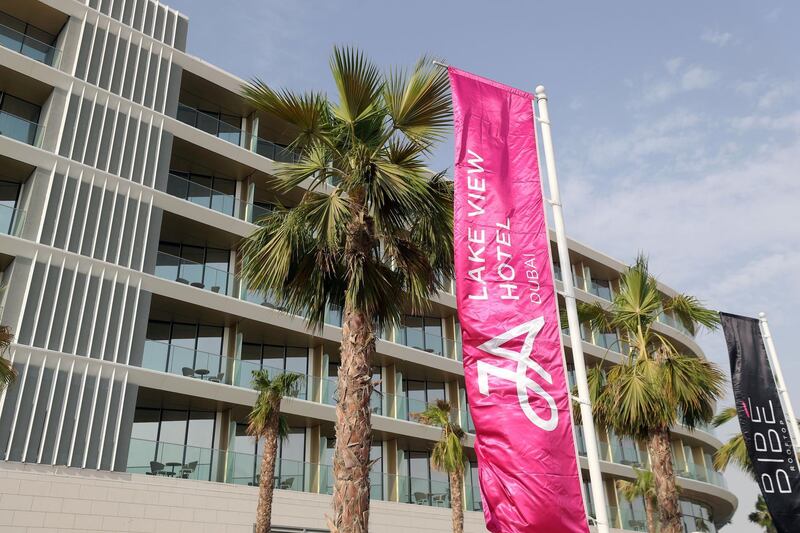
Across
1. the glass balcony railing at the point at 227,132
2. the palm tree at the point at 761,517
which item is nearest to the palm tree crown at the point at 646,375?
the glass balcony railing at the point at 227,132

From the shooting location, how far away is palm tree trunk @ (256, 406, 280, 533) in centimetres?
2028

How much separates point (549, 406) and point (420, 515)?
22481 mm

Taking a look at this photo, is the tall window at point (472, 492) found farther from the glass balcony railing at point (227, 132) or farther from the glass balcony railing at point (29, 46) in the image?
the glass balcony railing at point (29, 46)

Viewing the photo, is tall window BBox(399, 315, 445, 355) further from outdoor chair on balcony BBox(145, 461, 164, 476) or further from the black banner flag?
the black banner flag

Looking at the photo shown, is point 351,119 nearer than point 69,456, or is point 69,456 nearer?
point 351,119

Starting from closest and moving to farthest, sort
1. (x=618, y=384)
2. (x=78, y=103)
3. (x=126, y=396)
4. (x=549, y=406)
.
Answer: (x=549, y=406) → (x=618, y=384) → (x=126, y=396) → (x=78, y=103)

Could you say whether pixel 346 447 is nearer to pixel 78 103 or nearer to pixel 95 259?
→ pixel 95 259

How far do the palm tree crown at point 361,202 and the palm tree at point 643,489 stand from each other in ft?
92.6

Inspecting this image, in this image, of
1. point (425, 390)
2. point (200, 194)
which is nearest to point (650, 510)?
point (425, 390)

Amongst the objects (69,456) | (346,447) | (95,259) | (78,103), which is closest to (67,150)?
(78,103)

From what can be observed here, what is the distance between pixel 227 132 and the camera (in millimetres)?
28297

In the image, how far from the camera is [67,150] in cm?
2272

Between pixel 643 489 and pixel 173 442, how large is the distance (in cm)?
2426

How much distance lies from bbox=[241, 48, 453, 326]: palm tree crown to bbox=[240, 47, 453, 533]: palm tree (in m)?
0.02
